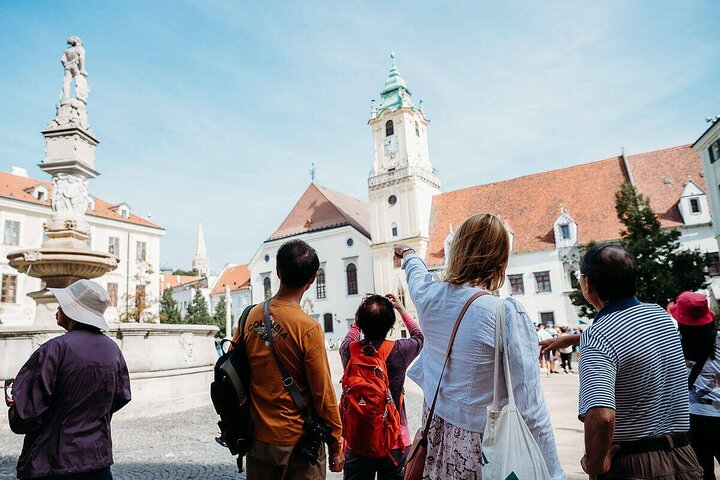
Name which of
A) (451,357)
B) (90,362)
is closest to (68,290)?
(90,362)

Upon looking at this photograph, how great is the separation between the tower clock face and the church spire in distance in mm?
70301

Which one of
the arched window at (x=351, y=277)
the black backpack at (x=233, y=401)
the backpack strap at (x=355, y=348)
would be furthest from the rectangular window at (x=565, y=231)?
the black backpack at (x=233, y=401)

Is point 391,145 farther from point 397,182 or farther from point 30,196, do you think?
point 30,196

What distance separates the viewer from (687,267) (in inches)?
901

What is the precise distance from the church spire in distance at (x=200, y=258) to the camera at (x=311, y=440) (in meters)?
107

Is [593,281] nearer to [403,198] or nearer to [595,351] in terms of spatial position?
[595,351]

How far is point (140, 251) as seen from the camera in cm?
4122

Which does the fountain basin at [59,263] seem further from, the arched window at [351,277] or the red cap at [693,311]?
the arched window at [351,277]

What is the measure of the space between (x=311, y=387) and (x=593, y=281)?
1615 millimetres

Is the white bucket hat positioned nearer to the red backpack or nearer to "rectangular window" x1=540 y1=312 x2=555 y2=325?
the red backpack

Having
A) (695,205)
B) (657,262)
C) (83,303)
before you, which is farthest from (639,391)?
(695,205)

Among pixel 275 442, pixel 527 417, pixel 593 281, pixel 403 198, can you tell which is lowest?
pixel 275 442

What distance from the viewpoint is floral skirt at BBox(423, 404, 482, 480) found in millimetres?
2186

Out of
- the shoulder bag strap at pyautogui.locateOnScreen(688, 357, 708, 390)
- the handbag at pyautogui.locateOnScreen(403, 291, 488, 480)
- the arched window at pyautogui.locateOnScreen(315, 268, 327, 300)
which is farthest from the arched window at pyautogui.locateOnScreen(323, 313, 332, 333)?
the handbag at pyautogui.locateOnScreen(403, 291, 488, 480)
